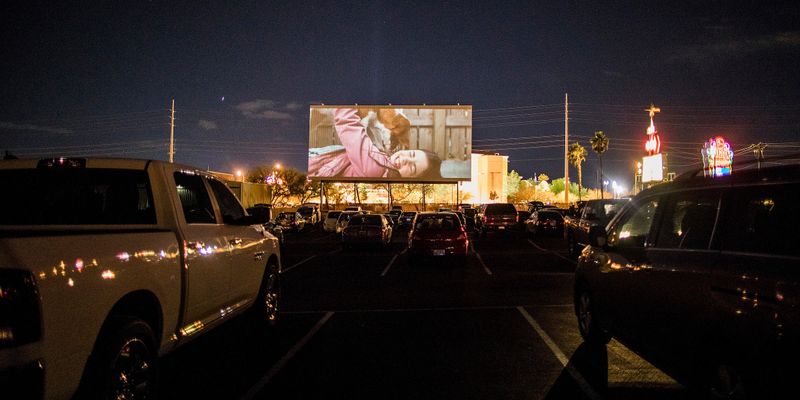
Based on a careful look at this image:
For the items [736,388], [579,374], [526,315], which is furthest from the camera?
[526,315]

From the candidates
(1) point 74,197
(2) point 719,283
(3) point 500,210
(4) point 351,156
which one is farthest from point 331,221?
(2) point 719,283

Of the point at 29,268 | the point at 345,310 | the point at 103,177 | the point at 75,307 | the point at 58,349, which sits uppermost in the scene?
the point at 103,177

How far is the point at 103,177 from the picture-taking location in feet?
17.1

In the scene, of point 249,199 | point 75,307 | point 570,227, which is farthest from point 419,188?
point 75,307

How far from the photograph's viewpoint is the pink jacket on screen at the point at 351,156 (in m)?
48.6

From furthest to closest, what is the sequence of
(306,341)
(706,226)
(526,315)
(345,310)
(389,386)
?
(345,310)
(526,315)
(306,341)
(389,386)
(706,226)

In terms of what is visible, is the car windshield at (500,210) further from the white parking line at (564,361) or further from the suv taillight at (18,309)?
the suv taillight at (18,309)

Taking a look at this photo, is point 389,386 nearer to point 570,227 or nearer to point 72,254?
point 72,254

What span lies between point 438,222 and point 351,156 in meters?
32.8

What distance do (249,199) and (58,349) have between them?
51625mm

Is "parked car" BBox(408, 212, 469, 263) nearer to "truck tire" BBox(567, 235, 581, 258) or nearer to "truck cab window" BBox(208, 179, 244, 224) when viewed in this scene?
"truck tire" BBox(567, 235, 581, 258)

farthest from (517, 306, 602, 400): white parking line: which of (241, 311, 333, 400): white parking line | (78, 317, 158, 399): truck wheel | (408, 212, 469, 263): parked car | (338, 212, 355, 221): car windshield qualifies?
(338, 212, 355, 221): car windshield

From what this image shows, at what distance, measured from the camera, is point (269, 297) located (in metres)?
7.98

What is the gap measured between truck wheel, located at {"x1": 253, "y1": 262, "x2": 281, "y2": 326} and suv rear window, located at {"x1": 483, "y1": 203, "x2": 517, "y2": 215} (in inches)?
932
